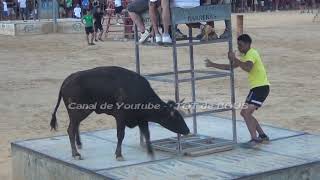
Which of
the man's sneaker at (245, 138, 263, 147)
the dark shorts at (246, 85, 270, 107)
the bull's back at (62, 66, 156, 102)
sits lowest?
the man's sneaker at (245, 138, 263, 147)

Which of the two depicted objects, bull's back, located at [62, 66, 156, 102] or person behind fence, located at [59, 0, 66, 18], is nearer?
bull's back, located at [62, 66, 156, 102]

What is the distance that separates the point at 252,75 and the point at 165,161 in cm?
142

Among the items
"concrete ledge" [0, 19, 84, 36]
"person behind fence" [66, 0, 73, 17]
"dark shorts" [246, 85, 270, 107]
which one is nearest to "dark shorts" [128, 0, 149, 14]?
"dark shorts" [246, 85, 270, 107]

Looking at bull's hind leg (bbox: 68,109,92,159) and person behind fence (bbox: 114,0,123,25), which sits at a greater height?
person behind fence (bbox: 114,0,123,25)

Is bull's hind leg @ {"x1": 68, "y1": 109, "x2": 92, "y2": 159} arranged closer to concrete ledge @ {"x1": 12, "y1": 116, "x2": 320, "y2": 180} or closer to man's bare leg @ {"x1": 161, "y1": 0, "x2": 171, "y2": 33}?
concrete ledge @ {"x1": 12, "y1": 116, "x2": 320, "y2": 180}

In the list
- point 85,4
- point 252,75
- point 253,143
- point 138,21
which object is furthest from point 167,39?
point 85,4

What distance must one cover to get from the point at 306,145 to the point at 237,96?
19.8 ft

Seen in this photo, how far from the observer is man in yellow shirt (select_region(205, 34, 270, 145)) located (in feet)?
24.5

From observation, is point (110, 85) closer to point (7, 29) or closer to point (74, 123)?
point (74, 123)

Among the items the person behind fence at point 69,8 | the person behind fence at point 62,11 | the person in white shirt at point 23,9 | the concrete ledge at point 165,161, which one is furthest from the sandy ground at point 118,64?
the person behind fence at point 69,8

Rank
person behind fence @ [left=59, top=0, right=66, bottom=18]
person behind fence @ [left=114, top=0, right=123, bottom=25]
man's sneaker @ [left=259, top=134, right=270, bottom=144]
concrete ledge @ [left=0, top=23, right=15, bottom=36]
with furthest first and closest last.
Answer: person behind fence @ [left=59, top=0, right=66, bottom=18] < concrete ledge @ [left=0, top=23, right=15, bottom=36] < person behind fence @ [left=114, top=0, right=123, bottom=25] < man's sneaker @ [left=259, top=134, right=270, bottom=144]

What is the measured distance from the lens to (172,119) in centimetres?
689

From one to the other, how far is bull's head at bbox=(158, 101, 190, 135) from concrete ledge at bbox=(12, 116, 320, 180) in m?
0.35

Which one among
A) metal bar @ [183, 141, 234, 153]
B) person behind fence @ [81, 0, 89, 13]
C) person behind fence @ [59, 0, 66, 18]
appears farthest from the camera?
person behind fence @ [59, 0, 66, 18]
